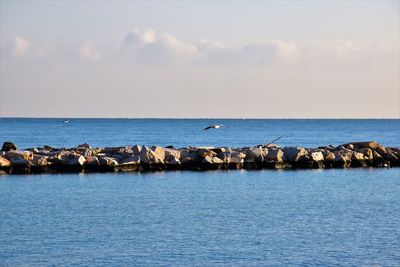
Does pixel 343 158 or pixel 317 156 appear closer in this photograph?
pixel 317 156

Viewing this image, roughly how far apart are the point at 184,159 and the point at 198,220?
2063 cm

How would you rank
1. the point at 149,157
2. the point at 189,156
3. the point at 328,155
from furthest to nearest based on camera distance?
1. the point at 328,155
2. the point at 189,156
3. the point at 149,157

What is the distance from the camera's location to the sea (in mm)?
24188

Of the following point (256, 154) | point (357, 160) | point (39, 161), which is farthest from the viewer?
point (357, 160)

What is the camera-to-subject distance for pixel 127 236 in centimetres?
2722

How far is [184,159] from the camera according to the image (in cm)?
5125

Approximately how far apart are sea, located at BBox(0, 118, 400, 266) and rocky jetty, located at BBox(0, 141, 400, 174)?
2.01 m

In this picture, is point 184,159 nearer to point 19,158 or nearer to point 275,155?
point 275,155

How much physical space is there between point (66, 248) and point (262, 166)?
28.8 metres

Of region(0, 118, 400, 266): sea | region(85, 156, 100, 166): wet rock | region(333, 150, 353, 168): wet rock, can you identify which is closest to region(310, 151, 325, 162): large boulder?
region(333, 150, 353, 168): wet rock

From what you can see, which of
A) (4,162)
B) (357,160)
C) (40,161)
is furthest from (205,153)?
(4,162)

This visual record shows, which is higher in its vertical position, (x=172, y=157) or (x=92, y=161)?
(x=172, y=157)

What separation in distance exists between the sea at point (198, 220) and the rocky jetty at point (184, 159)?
2012mm

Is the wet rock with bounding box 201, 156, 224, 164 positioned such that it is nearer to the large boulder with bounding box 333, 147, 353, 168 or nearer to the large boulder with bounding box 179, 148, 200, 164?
the large boulder with bounding box 179, 148, 200, 164
